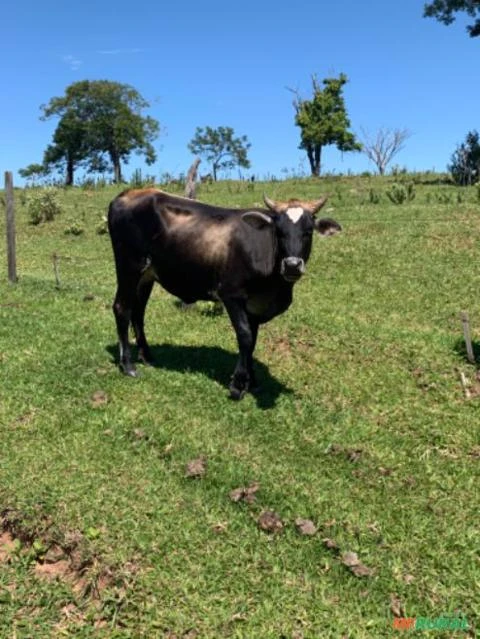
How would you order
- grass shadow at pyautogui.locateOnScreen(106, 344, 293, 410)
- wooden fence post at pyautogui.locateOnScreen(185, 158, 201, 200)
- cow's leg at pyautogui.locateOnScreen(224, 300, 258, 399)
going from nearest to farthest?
1. cow's leg at pyautogui.locateOnScreen(224, 300, 258, 399)
2. grass shadow at pyautogui.locateOnScreen(106, 344, 293, 410)
3. wooden fence post at pyautogui.locateOnScreen(185, 158, 201, 200)

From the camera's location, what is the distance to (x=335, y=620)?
418 cm

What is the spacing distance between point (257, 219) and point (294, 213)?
1.51 feet

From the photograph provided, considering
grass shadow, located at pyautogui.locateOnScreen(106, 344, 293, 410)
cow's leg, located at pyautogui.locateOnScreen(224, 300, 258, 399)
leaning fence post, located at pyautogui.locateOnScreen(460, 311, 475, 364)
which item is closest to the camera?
cow's leg, located at pyautogui.locateOnScreen(224, 300, 258, 399)

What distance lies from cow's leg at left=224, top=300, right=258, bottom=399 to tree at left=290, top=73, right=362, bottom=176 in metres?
47.1

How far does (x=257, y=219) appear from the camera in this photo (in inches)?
253

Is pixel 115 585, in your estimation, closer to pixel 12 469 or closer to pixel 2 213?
pixel 12 469

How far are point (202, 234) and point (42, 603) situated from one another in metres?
4.30

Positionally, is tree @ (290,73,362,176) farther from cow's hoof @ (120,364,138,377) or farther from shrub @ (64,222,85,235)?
cow's hoof @ (120,364,138,377)

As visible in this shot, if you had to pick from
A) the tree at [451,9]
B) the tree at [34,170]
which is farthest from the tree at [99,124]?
the tree at [451,9]

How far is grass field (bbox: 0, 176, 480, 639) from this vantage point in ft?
14.2

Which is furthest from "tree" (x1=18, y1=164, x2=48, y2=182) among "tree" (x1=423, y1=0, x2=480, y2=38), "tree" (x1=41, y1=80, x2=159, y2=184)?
"tree" (x1=423, y1=0, x2=480, y2=38)

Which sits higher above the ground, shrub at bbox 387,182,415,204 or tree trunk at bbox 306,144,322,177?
tree trunk at bbox 306,144,322,177

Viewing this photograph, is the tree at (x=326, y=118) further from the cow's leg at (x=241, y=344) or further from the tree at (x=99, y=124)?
the cow's leg at (x=241, y=344)

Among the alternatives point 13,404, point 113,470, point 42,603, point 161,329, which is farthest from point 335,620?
point 161,329
